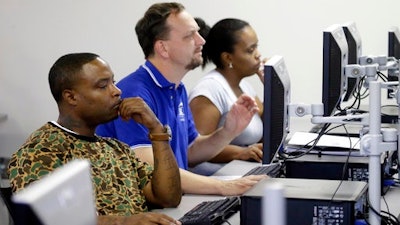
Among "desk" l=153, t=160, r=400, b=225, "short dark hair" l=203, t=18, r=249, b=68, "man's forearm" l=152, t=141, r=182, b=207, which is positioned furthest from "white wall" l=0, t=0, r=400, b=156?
"man's forearm" l=152, t=141, r=182, b=207

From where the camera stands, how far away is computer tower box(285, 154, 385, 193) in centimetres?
255

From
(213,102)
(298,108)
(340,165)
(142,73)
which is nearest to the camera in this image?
(298,108)

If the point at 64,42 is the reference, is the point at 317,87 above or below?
below

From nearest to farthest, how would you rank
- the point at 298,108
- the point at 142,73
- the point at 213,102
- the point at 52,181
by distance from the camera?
the point at 52,181 → the point at 298,108 → the point at 142,73 → the point at 213,102

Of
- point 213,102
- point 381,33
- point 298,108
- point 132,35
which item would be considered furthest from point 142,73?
point 381,33

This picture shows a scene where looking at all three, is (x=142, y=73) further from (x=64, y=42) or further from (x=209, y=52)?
(x=64, y=42)

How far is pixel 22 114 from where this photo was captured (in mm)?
4871

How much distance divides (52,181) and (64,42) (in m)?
4.06

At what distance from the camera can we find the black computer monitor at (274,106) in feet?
6.75

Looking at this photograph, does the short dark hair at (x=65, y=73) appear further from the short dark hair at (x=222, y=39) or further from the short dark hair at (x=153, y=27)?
the short dark hair at (x=222, y=39)

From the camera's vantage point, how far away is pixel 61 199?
84 cm

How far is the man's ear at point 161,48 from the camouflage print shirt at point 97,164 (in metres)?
0.64

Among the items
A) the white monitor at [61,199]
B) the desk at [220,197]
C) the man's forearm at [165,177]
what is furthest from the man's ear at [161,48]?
the white monitor at [61,199]

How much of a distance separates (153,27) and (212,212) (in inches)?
40.9
